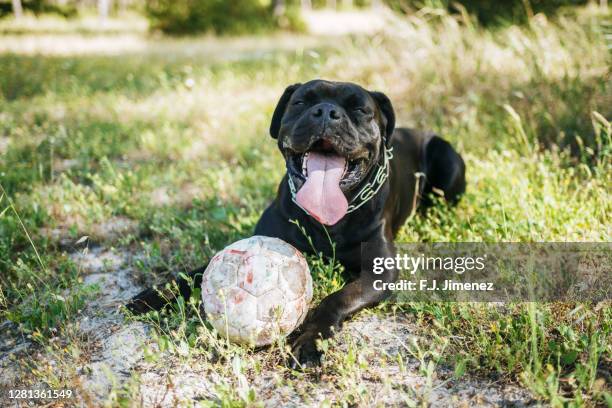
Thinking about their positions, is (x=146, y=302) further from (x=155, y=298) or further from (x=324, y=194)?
(x=324, y=194)

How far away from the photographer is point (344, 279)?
3.33m

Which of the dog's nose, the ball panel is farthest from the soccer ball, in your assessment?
the dog's nose

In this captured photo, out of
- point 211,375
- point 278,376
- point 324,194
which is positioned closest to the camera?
point 278,376

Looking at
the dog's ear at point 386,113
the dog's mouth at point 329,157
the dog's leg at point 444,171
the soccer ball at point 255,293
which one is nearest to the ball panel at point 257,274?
the soccer ball at point 255,293

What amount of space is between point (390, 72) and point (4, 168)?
4488 mm

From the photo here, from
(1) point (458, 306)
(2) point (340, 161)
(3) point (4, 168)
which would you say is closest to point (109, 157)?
(3) point (4, 168)

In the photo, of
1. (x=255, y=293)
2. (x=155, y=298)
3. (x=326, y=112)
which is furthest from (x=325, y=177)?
(x=155, y=298)

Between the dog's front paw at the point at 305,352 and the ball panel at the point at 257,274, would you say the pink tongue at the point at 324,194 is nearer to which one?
the ball panel at the point at 257,274

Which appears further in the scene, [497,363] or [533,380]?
[497,363]

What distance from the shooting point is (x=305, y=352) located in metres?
2.54

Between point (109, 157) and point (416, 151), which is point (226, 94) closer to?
point (109, 157)

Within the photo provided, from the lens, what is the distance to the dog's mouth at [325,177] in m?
3.01

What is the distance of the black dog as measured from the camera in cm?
299

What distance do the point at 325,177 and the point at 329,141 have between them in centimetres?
20
